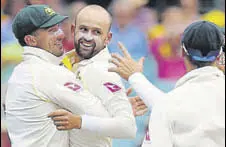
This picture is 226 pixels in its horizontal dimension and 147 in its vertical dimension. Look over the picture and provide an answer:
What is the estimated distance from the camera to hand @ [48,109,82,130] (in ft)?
17.6

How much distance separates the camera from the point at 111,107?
219 inches

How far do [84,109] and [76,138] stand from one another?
263 millimetres


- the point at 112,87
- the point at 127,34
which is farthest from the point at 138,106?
the point at 127,34

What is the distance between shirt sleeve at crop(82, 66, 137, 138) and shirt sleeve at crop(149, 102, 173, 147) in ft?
2.00

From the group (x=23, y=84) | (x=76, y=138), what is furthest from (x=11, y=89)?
(x=76, y=138)

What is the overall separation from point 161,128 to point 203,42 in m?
0.57

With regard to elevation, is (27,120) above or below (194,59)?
below

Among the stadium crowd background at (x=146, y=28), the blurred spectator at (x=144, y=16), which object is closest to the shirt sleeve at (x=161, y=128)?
the stadium crowd background at (x=146, y=28)

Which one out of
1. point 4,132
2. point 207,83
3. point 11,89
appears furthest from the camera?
point 4,132

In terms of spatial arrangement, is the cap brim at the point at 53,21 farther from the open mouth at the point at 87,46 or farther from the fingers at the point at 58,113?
the fingers at the point at 58,113

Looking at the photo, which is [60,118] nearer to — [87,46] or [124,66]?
[124,66]

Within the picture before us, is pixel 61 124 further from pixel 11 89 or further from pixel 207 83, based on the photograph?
pixel 207 83

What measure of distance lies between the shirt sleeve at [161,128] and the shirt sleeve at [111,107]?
609mm

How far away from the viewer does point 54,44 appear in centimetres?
581
